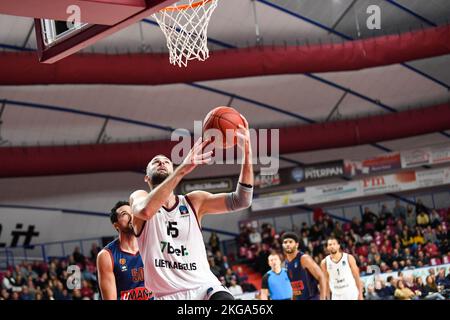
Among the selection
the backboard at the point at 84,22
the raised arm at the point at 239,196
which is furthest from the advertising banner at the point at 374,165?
the raised arm at the point at 239,196

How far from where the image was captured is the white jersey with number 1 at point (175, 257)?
5.37m

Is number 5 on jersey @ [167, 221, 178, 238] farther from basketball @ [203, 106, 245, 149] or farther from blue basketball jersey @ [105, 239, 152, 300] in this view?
blue basketball jersey @ [105, 239, 152, 300]

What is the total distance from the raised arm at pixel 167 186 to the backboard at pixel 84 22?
2.14 m

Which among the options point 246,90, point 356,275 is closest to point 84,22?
point 356,275

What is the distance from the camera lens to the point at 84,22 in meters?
6.95

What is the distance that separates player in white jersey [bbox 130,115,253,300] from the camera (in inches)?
210

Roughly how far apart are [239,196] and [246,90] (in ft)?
62.5

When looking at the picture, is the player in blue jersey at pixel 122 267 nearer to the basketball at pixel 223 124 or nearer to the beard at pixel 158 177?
the beard at pixel 158 177

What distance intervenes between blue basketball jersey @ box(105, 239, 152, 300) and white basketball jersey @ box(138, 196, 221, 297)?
2185 millimetres

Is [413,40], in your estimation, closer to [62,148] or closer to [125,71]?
[125,71]

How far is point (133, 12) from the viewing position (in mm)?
6914
